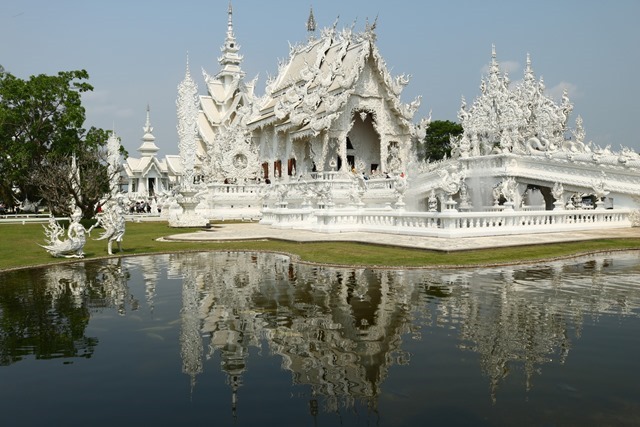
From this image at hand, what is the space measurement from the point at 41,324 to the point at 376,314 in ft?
14.5

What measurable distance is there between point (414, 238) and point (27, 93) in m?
30.8

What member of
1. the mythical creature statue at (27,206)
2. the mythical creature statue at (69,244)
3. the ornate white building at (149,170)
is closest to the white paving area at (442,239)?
the mythical creature statue at (69,244)

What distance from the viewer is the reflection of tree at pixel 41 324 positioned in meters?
6.12

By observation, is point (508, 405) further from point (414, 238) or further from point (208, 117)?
point (208, 117)

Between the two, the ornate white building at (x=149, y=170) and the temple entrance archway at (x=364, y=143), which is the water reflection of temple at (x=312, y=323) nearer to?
the temple entrance archway at (x=364, y=143)

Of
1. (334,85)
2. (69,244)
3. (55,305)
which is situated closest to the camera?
(55,305)

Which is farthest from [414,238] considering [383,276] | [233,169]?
[233,169]

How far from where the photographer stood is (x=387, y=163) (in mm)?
34719

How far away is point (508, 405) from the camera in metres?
4.47

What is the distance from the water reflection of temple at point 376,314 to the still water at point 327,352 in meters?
0.03

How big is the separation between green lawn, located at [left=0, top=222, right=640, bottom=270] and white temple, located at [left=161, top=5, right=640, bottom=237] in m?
2.56

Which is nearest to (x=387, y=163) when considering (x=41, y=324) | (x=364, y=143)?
(x=364, y=143)

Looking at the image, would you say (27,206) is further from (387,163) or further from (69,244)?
(69,244)

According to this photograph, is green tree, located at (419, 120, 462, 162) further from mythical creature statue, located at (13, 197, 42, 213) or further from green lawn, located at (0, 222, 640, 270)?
green lawn, located at (0, 222, 640, 270)
